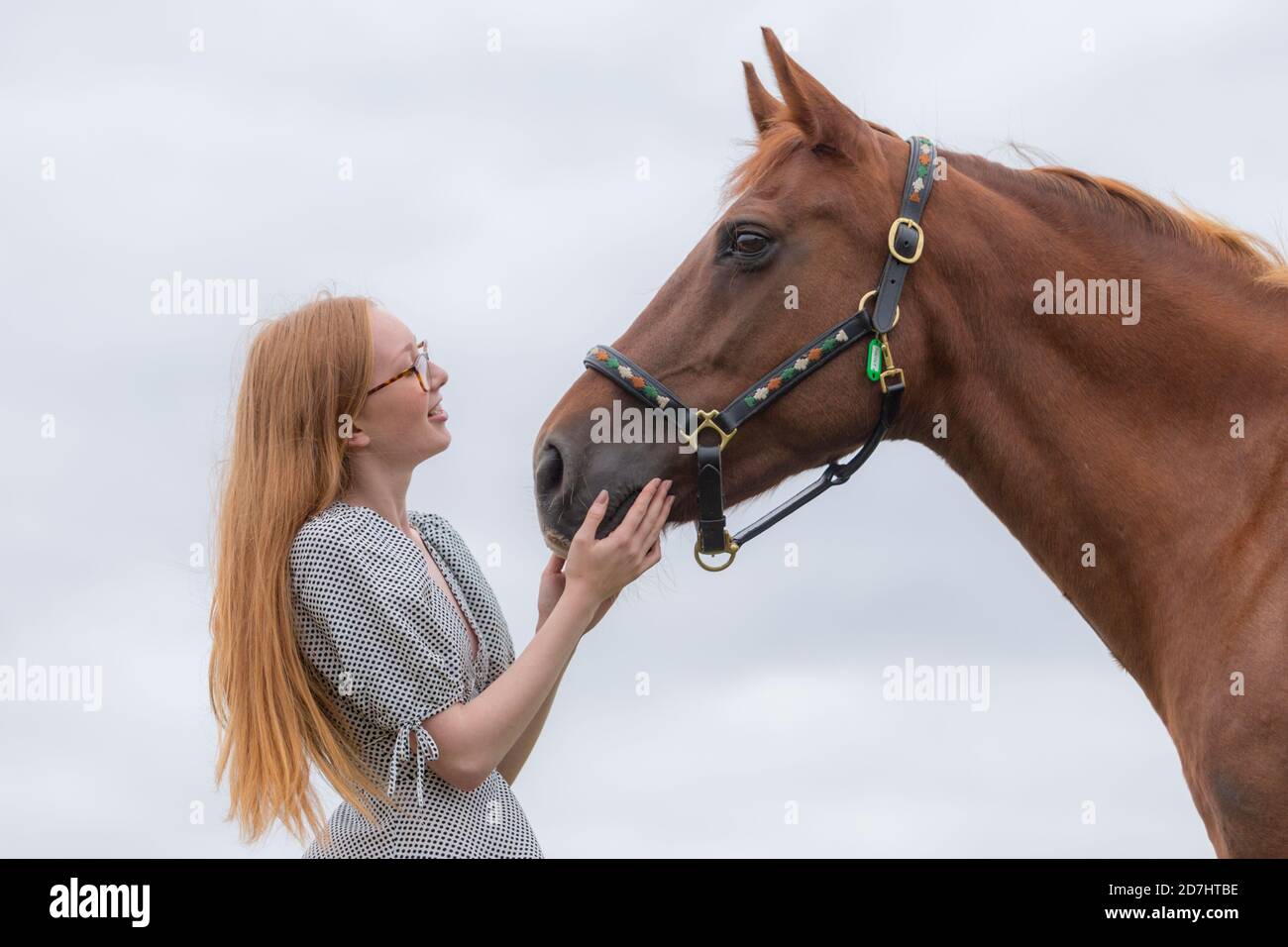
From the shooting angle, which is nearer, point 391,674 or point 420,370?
point 391,674

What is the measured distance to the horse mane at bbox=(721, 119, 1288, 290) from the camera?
400cm

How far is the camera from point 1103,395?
3.83m

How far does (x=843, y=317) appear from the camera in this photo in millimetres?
3904

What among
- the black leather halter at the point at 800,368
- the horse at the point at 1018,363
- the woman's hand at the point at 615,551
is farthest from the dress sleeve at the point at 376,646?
the black leather halter at the point at 800,368

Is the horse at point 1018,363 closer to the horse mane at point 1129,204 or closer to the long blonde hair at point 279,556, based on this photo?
the horse mane at point 1129,204

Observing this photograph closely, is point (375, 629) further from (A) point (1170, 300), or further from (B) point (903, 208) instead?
(A) point (1170, 300)

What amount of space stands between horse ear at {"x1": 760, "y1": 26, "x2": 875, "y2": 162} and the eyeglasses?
1.44 metres

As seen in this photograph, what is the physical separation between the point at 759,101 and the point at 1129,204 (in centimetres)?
131

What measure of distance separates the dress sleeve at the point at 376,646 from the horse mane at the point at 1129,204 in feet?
6.21

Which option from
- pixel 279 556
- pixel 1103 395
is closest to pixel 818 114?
pixel 1103 395

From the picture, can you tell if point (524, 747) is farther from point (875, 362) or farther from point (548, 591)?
point (875, 362)

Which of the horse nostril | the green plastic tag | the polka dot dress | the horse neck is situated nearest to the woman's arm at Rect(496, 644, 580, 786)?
the polka dot dress

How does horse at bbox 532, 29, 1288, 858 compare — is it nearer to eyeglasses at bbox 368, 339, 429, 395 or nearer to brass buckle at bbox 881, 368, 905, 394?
brass buckle at bbox 881, 368, 905, 394

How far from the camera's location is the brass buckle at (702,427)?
12.7 ft
